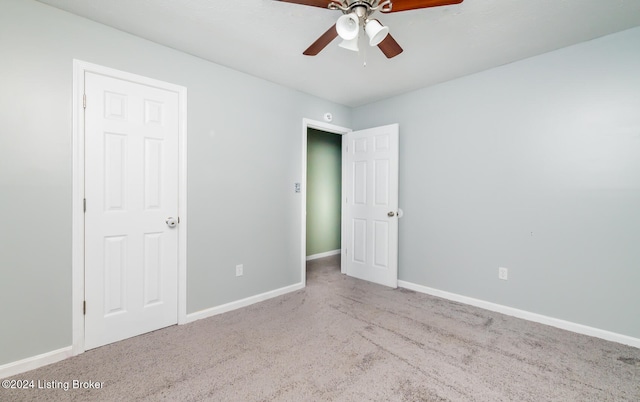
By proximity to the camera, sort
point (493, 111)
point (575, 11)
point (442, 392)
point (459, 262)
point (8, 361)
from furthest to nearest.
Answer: point (459, 262) → point (493, 111) → point (575, 11) → point (8, 361) → point (442, 392)

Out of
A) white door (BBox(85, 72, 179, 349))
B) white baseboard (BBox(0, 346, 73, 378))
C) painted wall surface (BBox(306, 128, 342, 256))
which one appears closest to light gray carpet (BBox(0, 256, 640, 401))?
white baseboard (BBox(0, 346, 73, 378))

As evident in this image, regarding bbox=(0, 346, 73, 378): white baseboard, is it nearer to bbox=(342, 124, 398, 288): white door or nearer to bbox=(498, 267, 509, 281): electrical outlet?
bbox=(342, 124, 398, 288): white door

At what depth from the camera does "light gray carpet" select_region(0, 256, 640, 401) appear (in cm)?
170

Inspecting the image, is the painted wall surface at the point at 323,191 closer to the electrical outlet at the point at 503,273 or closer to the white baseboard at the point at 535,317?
the white baseboard at the point at 535,317

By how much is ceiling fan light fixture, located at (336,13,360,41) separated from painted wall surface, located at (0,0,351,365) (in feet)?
5.61

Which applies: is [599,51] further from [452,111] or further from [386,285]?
[386,285]

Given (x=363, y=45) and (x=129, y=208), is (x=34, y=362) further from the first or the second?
(x=363, y=45)

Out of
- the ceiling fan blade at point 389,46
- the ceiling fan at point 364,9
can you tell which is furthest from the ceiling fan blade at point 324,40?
the ceiling fan blade at point 389,46

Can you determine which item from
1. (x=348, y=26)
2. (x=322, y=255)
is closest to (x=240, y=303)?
(x=322, y=255)

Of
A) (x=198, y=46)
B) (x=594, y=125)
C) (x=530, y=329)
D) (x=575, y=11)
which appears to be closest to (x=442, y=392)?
(x=530, y=329)

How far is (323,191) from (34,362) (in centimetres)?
427

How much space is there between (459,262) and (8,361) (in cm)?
394

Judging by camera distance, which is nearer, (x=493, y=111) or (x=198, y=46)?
(x=198, y=46)

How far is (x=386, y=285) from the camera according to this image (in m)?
3.71
